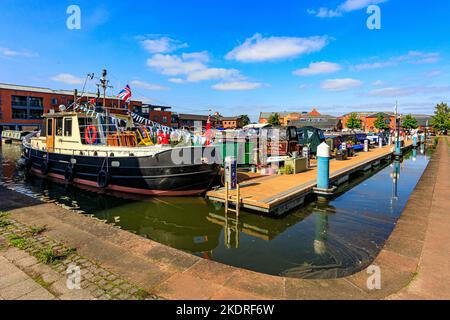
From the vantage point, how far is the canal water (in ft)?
18.4

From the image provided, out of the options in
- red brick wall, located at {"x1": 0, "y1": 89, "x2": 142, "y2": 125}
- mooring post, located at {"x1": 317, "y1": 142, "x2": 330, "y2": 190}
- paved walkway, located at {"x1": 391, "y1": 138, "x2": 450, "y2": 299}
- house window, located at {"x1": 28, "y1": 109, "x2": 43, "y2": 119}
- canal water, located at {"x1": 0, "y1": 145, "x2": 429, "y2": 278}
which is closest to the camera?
paved walkway, located at {"x1": 391, "y1": 138, "x2": 450, "y2": 299}

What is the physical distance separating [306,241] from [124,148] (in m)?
8.59

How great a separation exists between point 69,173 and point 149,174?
5.36 m

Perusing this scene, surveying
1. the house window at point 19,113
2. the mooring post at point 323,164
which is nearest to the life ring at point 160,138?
the mooring post at point 323,164

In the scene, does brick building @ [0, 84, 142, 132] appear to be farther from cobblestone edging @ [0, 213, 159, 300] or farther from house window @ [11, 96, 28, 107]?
cobblestone edging @ [0, 213, 159, 300]

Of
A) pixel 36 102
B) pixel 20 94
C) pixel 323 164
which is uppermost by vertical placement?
pixel 20 94

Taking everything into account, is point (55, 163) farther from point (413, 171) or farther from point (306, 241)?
point (413, 171)

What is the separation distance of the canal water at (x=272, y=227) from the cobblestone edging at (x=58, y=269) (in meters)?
2.54

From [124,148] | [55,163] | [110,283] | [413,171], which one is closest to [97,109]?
[55,163]

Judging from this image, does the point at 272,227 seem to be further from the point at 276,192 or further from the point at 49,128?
the point at 49,128

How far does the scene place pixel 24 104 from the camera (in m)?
49.4

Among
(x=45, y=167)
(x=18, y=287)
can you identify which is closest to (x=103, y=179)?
(x=45, y=167)

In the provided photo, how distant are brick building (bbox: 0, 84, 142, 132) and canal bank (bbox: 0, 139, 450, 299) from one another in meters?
46.6

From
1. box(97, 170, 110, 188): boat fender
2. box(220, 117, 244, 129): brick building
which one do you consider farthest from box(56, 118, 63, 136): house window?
box(220, 117, 244, 129): brick building
